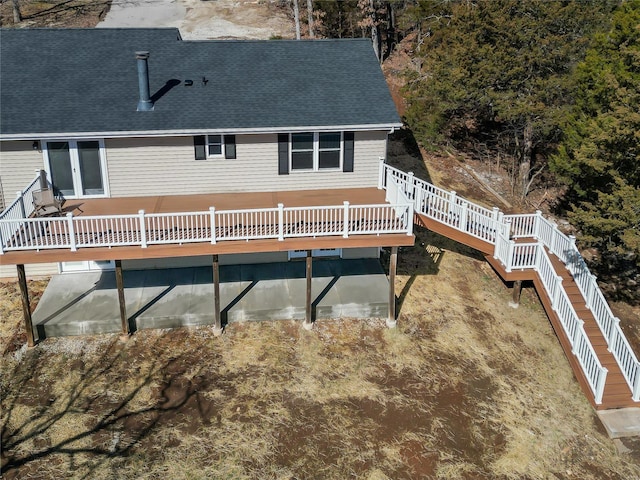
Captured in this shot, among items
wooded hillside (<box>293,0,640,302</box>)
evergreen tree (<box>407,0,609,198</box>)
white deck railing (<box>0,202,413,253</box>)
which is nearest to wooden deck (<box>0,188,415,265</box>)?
white deck railing (<box>0,202,413,253</box>)

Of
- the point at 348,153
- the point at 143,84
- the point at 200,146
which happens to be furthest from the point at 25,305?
the point at 348,153

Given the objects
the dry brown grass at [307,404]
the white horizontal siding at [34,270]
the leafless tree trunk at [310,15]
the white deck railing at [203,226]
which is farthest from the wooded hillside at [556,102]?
the white horizontal siding at [34,270]

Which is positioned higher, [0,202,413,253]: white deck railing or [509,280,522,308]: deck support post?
[0,202,413,253]: white deck railing

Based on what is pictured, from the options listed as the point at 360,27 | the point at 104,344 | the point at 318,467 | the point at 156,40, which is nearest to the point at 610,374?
the point at 318,467

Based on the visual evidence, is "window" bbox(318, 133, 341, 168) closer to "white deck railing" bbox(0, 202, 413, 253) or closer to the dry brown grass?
"white deck railing" bbox(0, 202, 413, 253)

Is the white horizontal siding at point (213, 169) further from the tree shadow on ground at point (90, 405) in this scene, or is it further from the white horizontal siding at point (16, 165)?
the tree shadow on ground at point (90, 405)

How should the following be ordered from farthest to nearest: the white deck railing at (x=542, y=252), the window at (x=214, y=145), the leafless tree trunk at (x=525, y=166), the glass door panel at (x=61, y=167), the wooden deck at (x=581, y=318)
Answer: the leafless tree trunk at (x=525, y=166), the window at (x=214, y=145), the glass door panel at (x=61, y=167), the white deck railing at (x=542, y=252), the wooden deck at (x=581, y=318)

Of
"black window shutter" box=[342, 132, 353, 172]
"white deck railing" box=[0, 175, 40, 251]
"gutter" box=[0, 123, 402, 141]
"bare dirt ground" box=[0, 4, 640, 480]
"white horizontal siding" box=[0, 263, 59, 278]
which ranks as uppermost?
"gutter" box=[0, 123, 402, 141]
